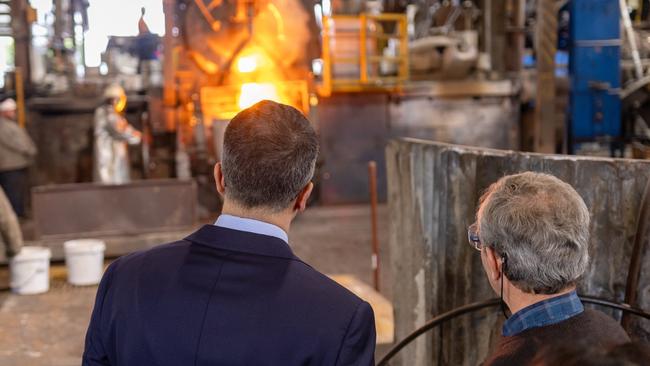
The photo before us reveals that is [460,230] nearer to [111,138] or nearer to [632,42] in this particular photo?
[111,138]

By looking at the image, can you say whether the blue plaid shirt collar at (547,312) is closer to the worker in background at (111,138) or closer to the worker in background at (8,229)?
the worker in background at (8,229)

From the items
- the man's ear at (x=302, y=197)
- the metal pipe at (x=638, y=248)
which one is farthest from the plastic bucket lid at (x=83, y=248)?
the man's ear at (x=302, y=197)

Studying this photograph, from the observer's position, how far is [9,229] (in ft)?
22.1

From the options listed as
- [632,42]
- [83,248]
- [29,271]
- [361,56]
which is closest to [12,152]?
[83,248]

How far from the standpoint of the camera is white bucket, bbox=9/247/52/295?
Answer: 7.19m

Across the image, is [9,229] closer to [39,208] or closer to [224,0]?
[39,208]

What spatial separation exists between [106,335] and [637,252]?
196 cm

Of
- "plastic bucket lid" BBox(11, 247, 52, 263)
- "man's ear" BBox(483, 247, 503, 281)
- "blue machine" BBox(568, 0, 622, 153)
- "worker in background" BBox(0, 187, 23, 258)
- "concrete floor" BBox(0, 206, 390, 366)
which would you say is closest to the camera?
"man's ear" BBox(483, 247, 503, 281)

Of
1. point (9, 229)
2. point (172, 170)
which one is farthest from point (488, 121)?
point (9, 229)

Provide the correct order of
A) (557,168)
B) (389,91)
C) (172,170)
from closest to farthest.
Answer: (557,168) < (172,170) < (389,91)

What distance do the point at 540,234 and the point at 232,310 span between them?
772 millimetres

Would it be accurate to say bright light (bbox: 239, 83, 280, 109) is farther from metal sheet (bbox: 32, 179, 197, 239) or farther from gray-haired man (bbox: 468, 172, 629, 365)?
gray-haired man (bbox: 468, 172, 629, 365)

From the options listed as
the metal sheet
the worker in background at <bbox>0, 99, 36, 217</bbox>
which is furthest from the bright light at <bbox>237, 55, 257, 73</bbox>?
the worker in background at <bbox>0, 99, 36, 217</bbox>

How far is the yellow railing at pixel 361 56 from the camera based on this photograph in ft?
43.1
